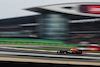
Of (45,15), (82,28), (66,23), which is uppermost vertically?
(45,15)

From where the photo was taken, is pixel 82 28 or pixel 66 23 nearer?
pixel 66 23

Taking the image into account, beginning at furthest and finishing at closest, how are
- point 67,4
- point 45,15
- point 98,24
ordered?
point 98,24
point 45,15
point 67,4

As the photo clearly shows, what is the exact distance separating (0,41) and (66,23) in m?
12.3

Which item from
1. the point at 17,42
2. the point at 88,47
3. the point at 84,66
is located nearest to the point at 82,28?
the point at 17,42

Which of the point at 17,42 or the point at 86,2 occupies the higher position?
the point at 86,2

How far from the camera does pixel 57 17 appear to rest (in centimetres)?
2672

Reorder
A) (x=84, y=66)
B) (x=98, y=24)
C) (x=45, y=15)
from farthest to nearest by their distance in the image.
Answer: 1. (x=98, y=24)
2. (x=45, y=15)
3. (x=84, y=66)

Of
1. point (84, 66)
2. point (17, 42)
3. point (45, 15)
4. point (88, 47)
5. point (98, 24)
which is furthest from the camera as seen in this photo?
point (98, 24)

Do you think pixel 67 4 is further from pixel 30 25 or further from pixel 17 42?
pixel 30 25

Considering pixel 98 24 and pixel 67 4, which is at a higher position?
pixel 67 4

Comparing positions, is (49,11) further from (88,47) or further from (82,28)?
(82,28)

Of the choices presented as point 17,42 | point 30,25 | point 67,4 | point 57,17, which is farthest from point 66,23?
point 30,25

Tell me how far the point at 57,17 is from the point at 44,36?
14.2 feet

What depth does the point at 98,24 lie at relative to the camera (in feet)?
123
